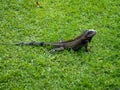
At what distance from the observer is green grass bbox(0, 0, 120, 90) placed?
7.34m

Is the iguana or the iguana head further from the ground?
the iguana head

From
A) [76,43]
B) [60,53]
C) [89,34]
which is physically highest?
[89,34]

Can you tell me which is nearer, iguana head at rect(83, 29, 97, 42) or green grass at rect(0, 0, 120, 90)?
green grass at rect(0, 0, 120, 90)

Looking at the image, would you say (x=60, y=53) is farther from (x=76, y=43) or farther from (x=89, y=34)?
(x=89, y=34)

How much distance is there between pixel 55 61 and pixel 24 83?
1162 millimetres

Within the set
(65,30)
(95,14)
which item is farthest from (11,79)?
(95,14)

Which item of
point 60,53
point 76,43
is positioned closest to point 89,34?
point 76,43

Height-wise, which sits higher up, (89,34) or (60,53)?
(89,34)

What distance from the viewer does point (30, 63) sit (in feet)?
26.0

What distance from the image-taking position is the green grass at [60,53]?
7339 mm

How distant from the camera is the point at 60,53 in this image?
843 cm

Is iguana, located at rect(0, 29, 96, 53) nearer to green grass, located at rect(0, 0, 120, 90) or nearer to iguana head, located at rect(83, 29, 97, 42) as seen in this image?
iguana head, located at rect(83, 29, 97, 42)

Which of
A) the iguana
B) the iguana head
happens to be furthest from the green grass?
the iguana head

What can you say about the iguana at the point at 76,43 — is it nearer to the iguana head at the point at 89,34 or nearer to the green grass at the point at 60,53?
the iguana head at the point at 89,34
